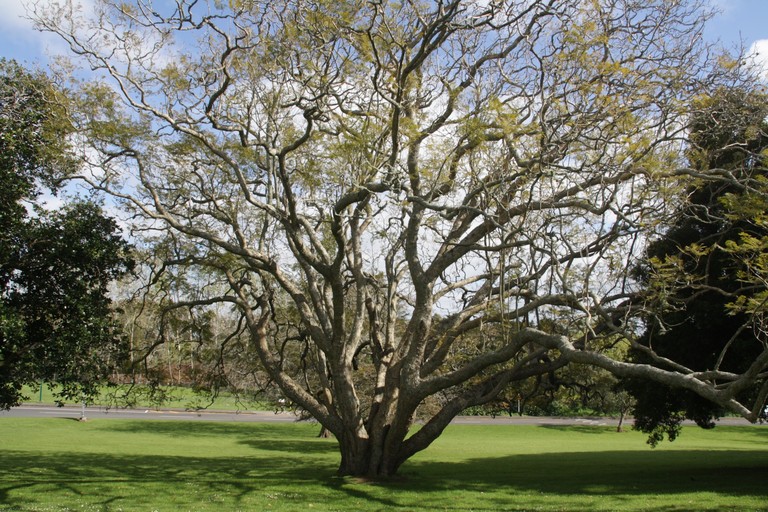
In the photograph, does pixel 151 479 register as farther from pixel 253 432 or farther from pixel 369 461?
pixel 253 432

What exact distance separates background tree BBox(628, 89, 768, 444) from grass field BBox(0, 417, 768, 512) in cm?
230

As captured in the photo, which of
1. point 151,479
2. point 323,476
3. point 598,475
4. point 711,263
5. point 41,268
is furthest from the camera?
point 598,475

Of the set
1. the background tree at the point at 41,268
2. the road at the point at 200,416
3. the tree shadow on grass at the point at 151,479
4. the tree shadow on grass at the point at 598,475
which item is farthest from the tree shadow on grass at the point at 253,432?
the background tree at the point at 41,268

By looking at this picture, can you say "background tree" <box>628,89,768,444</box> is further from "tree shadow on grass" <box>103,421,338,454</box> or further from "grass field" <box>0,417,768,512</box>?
"tree shadow on grass" <box>103,421,338,454</box>

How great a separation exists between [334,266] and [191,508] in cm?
546

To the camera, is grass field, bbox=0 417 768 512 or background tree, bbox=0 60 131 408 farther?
grass field, bbox=0 417 768 512

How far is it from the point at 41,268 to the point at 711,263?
1324cm

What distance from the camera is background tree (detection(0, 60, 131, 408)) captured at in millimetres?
9766

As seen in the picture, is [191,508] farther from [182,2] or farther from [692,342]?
[692,342]

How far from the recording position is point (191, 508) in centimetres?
1163

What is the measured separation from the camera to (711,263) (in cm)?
1472

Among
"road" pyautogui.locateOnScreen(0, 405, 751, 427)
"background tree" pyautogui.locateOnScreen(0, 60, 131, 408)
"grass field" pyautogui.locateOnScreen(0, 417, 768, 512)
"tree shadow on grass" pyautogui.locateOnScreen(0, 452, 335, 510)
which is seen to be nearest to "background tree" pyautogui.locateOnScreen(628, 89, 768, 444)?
"grass field" pyautogui.locateOnScreen(0, 417, 768, 512)

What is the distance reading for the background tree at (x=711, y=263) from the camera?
11398 mm

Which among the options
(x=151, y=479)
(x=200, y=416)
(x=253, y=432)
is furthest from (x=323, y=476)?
(x=200, y=416)
